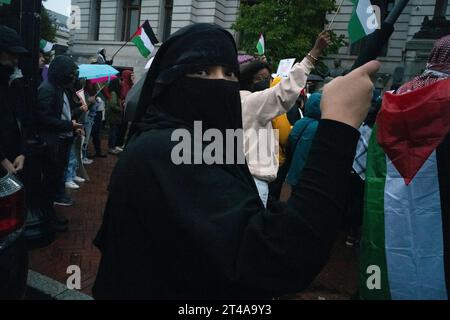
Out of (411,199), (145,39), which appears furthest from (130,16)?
(411,199)

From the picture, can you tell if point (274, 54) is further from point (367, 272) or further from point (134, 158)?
point (134, 158)

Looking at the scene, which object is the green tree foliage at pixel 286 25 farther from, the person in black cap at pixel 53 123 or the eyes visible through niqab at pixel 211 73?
the eyes visible through niqab at pixel 211 73

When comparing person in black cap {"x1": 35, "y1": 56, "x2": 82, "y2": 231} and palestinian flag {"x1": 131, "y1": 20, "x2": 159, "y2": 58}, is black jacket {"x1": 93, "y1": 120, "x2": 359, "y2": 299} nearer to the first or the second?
person in black cap {"x1": 35, "y1": 56, "x2": 82, "y2": 231}

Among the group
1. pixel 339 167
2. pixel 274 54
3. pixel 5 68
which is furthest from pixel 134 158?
pixel 274 54

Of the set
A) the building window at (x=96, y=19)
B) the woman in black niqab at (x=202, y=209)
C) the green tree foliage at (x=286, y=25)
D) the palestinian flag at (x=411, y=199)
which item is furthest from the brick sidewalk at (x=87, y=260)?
the building window at (x=96, y=19)

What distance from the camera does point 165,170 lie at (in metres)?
1.09

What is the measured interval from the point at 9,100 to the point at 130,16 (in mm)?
23146

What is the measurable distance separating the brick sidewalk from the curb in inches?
4.7

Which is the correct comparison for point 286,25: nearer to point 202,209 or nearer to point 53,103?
point 53,103

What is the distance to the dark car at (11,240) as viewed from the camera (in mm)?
2403

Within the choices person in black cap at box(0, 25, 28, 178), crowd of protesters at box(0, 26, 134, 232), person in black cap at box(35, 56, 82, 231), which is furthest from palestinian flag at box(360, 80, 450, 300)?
person in black cap at box(35, 56, 82, 231)

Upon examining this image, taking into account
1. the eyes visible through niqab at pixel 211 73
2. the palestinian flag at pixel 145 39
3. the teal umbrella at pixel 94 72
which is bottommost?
the eyes visible through niqab at pixel 211 73

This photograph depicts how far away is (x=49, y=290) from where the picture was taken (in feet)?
11.0

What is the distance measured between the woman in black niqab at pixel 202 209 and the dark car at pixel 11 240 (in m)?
1.39
